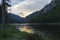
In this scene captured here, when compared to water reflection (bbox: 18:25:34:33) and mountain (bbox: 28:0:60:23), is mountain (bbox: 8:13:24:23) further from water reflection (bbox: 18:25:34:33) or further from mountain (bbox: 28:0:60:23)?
mountain (bbox: 28:0:60:23)

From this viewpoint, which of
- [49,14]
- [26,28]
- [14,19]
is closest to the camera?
[14,19]

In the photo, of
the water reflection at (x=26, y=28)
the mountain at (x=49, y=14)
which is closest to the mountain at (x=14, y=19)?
the water reflection at (x=26, y=28)

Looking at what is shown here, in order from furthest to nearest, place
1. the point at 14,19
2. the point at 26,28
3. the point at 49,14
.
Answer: the point at 49,14
the point at 26,28
the point at 14,19

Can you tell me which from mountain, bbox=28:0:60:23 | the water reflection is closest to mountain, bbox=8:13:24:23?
the water reflection

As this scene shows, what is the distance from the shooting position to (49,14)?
405 cm

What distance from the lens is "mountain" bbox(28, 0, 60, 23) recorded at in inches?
150

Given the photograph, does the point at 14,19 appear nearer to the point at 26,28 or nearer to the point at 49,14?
the point at 26,28

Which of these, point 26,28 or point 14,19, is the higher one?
point 14,19

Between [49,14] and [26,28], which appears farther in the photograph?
[49,14]

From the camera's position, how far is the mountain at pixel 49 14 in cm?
382

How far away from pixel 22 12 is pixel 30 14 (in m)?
0.15

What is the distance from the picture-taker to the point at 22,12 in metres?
4.14

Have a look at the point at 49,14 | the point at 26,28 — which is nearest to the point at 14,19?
the point at 26,28

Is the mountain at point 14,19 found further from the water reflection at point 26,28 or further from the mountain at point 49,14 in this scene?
the mountain at point 49,14
